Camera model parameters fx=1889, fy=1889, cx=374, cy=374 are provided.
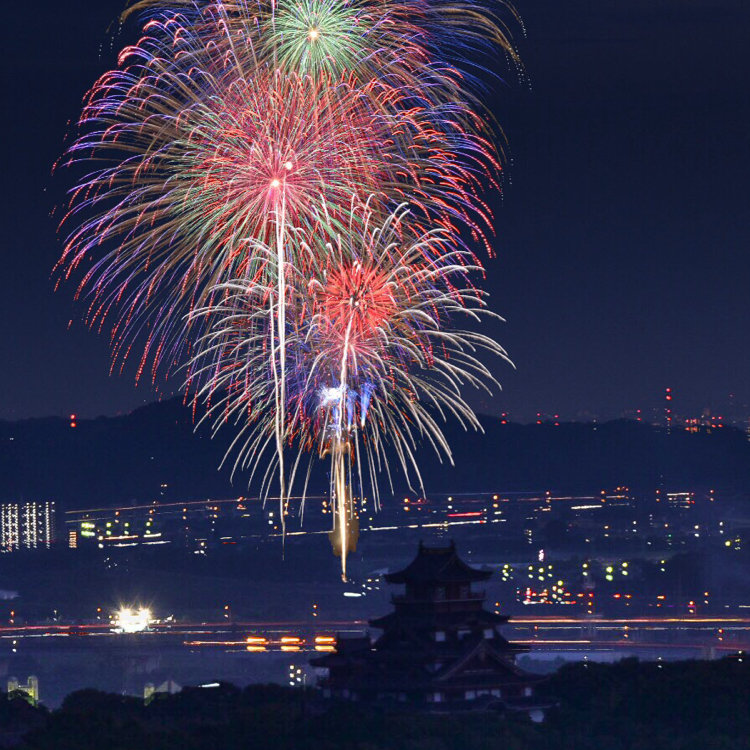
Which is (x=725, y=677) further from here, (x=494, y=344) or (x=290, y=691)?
(x=494, y=344)

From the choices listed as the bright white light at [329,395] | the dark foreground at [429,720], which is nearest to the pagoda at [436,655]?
the dark foreground at [429,720]

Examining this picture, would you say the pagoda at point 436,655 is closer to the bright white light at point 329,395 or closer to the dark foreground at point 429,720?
the dark foreground at point 429,720

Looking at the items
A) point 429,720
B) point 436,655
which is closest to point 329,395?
point 429,720

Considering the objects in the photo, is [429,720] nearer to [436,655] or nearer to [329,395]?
[436,655]

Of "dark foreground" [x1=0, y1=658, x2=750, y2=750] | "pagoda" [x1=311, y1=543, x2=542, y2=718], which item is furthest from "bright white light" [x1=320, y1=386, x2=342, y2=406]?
"pagoda" [x1=311, y1=543, x2=542, y2=718]

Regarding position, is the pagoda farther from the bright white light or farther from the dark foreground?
the bright white light
